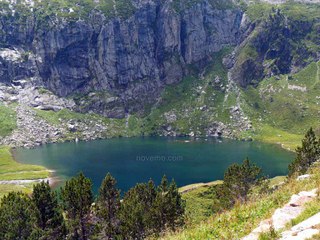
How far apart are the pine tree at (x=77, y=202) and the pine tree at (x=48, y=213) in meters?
1.54

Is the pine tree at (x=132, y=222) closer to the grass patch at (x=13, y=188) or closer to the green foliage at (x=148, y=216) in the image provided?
the green foliage at (x=148, y=216)

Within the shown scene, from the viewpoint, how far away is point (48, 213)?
5284cm

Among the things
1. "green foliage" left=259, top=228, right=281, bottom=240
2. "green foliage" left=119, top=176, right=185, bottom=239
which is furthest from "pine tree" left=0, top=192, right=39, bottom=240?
"green foliage" left=259, top=228, right=281, bottom=240

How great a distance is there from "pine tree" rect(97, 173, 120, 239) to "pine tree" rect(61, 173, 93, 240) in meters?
3.23

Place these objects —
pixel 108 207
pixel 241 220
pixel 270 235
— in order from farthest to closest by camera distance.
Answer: pixel 108 207 → pixel 241 220 → pixel 270 235

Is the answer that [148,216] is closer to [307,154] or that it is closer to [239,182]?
[239,182]

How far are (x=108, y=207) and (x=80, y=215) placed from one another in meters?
6.08

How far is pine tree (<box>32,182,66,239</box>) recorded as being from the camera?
5172 cm

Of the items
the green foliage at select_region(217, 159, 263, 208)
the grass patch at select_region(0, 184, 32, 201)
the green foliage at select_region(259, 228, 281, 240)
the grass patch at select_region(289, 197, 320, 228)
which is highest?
the grass patch at select_region(289, 197, 320, 228)

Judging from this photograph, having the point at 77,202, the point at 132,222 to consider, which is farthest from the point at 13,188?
the point at 132,222

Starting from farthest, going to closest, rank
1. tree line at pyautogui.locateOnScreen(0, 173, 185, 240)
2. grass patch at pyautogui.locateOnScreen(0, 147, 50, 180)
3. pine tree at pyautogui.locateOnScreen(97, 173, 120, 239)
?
1. grass patch at pyautogui.locateOnScreen(0, 147, 50, 180)
2. pine tree at pyautogui.locateOnScreen(97, 173, 120, 239)
3. tree line at pyautogui.locateOnScreen(0, 173, 185, 240)

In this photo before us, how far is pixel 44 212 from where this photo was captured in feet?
173

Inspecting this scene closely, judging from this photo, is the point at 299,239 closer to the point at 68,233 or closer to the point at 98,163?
the point at 68,233

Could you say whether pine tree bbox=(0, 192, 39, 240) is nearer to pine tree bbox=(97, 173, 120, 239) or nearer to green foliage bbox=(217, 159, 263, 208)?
pine tree bbox=(97, 173, 120, 239)
